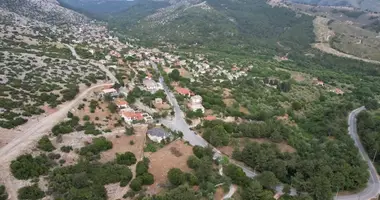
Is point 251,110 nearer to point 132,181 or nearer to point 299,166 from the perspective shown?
point 299,166

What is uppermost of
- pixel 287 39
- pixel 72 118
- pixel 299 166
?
pixel 72 118

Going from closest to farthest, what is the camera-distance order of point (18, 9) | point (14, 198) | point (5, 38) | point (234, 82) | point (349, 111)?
point (14, 198) < point (349, 111) < point (234, 82) < point (5, 38) < point (18, 9)

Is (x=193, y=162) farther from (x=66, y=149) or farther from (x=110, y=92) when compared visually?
(x=110, y=92)

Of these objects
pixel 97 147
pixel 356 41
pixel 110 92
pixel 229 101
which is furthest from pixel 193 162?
pixel 356 41

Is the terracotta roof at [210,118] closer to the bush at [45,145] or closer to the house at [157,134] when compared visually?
the house at [157,134]

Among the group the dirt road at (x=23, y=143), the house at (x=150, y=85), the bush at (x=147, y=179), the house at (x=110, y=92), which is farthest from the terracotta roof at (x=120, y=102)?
the bush at (x=147, y=179)

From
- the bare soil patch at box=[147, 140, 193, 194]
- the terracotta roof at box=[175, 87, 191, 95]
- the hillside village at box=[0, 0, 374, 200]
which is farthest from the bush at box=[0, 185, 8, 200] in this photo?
the terracotta roof at box=[175, 87, 191, 95]

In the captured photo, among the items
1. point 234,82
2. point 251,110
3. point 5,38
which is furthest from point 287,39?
point 5,38
